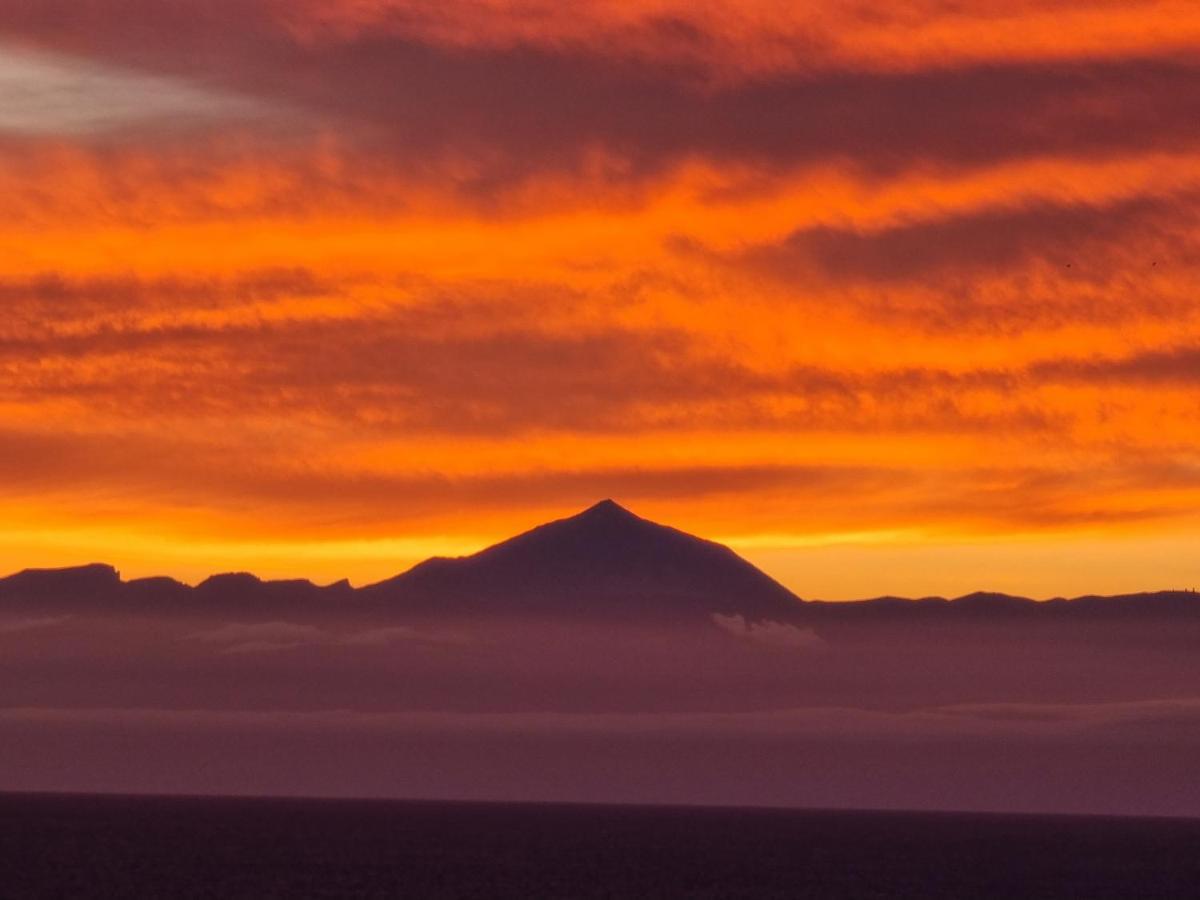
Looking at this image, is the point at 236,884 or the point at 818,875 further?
the point at 818,875

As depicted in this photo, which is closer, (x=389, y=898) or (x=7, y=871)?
(x=389, y=898)

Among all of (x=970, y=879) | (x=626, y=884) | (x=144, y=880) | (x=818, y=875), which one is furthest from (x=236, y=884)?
(x=970, y=879)

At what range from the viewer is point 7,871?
15162 centimetres

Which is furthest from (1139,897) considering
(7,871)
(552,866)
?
(7,871)

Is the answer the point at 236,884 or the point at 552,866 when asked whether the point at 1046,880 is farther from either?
the point at 236,884

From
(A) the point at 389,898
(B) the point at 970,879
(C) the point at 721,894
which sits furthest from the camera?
(B) the point at 970,879

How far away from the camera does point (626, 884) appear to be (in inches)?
5886

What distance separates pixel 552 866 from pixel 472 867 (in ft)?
27.6

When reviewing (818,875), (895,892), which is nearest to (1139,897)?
(895,892)

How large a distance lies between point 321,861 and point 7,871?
34886 millimetres

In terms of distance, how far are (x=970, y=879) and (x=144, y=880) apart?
74.8 meters

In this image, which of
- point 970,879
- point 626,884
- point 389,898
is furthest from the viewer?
point 970,879

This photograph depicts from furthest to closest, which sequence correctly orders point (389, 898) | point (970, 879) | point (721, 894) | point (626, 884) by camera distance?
point (970, 879)
point (626, 884)
point (721, 894)
point (389, 898)

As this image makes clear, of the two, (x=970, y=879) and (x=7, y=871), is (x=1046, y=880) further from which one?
(x=7, y=871)
